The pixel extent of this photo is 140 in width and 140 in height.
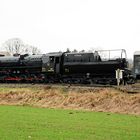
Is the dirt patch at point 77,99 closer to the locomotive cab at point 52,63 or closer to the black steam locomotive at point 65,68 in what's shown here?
the black steam locomotive at point 65,68

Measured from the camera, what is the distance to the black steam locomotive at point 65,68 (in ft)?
129

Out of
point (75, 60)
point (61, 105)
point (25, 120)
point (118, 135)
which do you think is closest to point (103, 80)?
point (75, 60)

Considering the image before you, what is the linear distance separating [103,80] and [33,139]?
24.9 meters

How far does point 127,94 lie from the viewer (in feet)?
96.7

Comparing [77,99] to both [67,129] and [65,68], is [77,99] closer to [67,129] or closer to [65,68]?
[65,68]

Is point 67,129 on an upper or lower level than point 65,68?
lower

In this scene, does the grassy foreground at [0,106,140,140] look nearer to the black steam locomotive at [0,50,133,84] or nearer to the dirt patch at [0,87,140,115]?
the dirt patch at [0,87,140,115]

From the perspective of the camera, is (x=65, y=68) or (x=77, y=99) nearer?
(x=77, y=99)

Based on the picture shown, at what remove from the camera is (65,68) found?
42.6 meters

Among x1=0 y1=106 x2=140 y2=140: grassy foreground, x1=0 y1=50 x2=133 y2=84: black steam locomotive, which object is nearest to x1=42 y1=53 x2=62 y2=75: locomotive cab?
x1=0 y1=50 x2=133 y2=84: black steam locomotive

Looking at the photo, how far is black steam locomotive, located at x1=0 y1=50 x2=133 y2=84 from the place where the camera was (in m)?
39.2

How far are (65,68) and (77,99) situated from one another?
38.3ft

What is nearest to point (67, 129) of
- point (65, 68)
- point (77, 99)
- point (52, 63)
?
point (77, 99)

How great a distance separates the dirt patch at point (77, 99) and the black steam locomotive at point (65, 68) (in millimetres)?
6173
